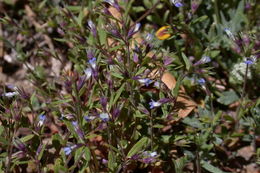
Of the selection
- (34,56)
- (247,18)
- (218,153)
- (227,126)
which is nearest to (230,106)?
(227,126)

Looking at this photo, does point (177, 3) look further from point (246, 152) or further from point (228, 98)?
point (246, 152)

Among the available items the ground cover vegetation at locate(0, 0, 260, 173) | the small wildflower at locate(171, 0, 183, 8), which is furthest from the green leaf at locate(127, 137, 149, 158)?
the small wildflower at locate(171, 0, 183, 8)

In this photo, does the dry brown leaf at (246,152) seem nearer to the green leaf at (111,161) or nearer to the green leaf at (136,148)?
the green leaf at (136,148)

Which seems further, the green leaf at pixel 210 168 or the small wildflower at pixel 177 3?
the green leaf at pixel 210 168

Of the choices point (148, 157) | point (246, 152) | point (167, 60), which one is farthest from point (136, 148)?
point (246, 152)

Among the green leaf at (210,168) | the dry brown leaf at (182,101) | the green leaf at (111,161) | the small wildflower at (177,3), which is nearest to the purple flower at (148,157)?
the green leaf at (111,161)

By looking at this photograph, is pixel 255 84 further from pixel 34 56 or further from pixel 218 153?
pixel 34 56

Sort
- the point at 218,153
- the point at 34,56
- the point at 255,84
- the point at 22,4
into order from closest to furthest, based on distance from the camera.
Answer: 1. the point at 218,153
2. the point at 255,84
3. the point at 34,56
4. the point at 22,4
